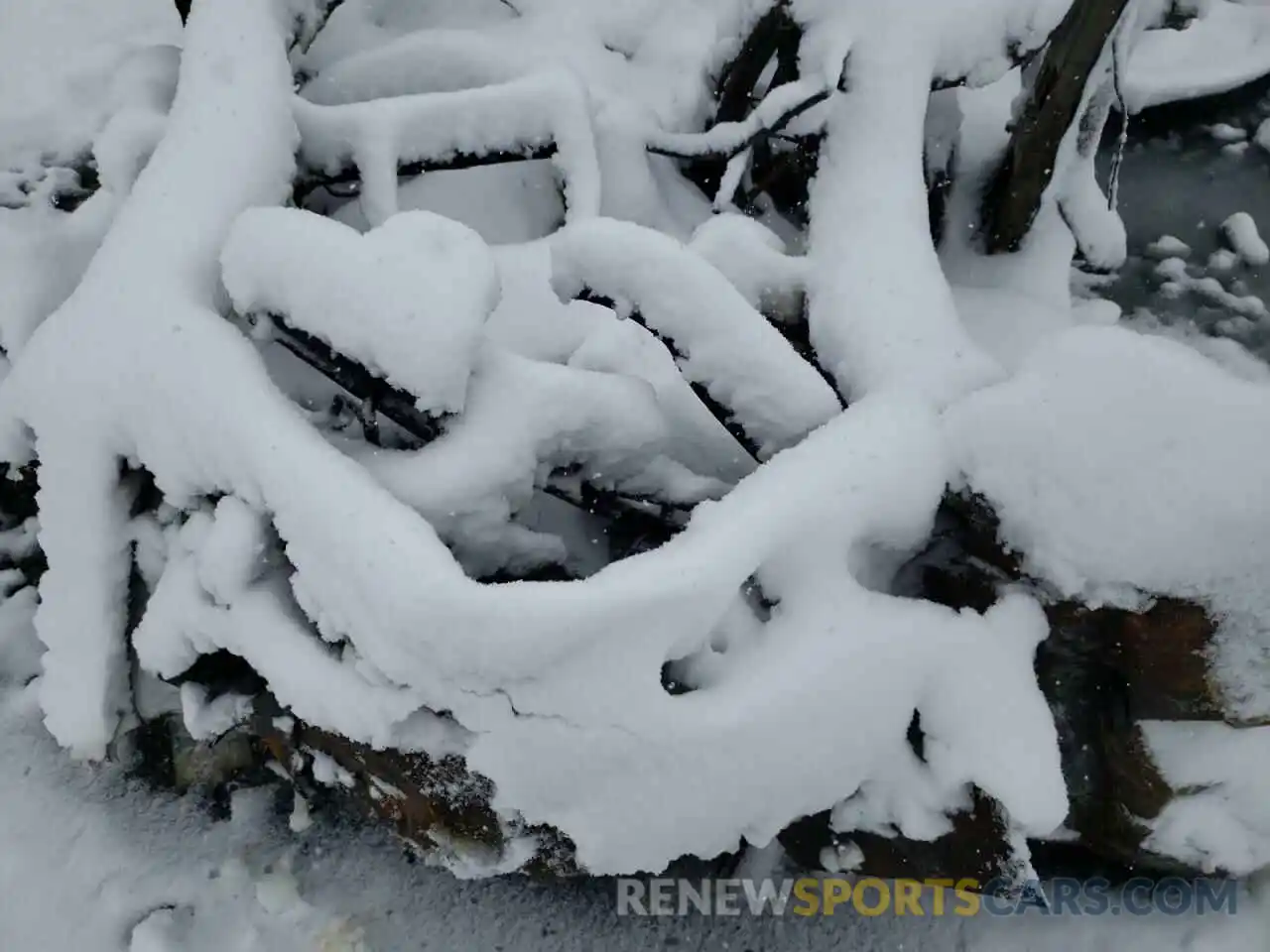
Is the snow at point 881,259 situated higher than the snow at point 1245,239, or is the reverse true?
the snow at point 881,259

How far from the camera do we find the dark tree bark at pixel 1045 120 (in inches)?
90.0

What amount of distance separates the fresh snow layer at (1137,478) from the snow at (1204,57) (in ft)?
8.47

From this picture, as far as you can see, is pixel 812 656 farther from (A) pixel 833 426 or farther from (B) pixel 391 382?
(B) pixel 391 382

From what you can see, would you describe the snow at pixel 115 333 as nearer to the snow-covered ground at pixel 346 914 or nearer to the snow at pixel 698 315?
the snow-covered ground at pixel 346 914

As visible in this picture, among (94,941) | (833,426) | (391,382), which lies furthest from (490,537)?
(94,941)

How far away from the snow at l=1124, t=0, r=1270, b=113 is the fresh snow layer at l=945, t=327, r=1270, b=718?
2.58 meters

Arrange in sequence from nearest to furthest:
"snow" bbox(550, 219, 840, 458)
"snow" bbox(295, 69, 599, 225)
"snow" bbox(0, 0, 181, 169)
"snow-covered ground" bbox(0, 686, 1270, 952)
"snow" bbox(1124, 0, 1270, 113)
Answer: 1. "snow" bbox(550, 219, 840, 458)
2. "snow-covered ground" bbox(0, 686, 1270, 952)
3. "snow" bbox(295, 69, 599, 225)
4. "snow" bbox(0, 0, 181, 169)
5. "snow" bbox(1124, 0, 1270, 113)

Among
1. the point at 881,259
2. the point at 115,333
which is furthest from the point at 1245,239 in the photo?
the point at 115,333

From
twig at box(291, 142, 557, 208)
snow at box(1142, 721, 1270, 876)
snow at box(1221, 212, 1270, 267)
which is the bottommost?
snow at box(1142, 721, 1270, 876)

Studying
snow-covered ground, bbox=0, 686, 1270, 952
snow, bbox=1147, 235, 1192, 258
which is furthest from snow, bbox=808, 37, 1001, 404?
snow, bbox=1147, 235, 1192, 258

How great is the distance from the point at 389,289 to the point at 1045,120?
1.83 m

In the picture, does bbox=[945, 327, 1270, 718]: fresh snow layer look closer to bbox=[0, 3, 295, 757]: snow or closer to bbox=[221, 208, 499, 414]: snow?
bbox=[221, 208, 499, 414]: snow

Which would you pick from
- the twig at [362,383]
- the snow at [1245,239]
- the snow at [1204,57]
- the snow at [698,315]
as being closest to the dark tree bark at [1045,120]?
the snow at [698,315]

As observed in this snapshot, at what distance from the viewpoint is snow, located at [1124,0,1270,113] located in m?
3.85
